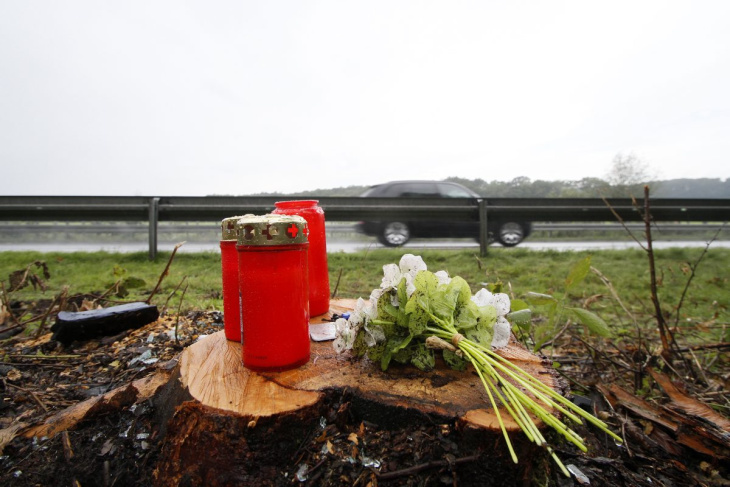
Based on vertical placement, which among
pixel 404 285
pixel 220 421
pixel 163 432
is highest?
pixel 404 285

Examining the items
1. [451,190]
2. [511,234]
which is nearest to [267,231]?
[511,234]

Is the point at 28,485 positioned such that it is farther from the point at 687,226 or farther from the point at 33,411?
the point at 687,226

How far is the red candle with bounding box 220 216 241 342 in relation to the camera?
1275 mm

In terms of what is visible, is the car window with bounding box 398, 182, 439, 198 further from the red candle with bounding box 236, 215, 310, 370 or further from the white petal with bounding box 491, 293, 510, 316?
the red candle with bounding box 236, 215, 310, 370

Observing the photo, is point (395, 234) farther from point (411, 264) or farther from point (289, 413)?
point (289, 413)

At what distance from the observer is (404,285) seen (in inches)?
44.3

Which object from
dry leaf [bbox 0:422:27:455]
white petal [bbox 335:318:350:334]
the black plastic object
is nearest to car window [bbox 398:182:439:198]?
the black plastic object

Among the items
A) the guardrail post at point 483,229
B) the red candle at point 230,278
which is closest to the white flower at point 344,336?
the red candle at point 230,278

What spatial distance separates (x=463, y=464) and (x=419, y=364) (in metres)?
0.27

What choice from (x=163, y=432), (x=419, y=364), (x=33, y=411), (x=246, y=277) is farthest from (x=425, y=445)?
(x=33, y=411)

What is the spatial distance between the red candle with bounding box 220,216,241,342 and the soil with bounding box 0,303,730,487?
1.08 ft

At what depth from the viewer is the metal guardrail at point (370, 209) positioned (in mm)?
5484

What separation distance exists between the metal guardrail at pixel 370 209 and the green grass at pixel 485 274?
54 cm

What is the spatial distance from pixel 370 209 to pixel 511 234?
133 inches
